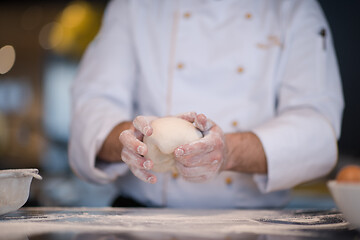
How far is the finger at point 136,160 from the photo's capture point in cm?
111

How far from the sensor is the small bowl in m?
1.01

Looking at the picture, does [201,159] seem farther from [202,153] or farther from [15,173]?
[15,173]

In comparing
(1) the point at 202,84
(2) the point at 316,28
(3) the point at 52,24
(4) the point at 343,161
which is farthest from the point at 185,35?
(3) the point at 52,24

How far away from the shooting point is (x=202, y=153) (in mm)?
1118

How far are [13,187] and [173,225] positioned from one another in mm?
409

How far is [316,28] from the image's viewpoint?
5.22 ft

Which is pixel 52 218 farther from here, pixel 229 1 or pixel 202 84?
pixel 229 1

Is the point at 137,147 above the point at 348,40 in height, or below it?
below

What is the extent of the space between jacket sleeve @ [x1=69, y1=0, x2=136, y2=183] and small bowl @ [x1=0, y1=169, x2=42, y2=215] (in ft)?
1.24

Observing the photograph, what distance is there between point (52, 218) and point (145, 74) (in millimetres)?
718

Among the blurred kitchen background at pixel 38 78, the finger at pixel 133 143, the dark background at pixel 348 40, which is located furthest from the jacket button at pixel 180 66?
the blurred kitchen background at pixel 38 78

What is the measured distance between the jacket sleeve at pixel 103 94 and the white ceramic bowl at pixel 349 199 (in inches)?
31.2

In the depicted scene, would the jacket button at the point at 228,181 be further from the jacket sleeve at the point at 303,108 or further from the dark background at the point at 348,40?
the dark background at the point at 348,40

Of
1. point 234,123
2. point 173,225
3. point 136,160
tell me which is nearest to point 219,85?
point 234,123
